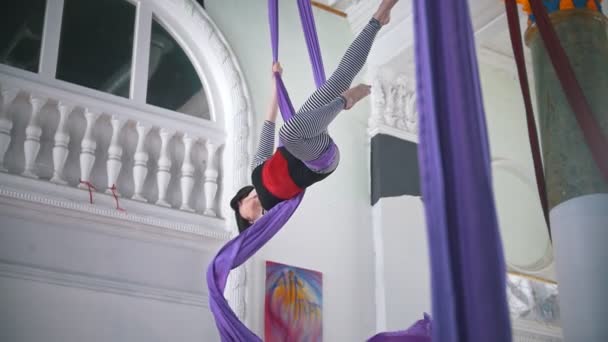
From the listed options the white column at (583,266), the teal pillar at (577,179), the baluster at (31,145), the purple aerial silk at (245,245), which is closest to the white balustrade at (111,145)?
the baluster at (31,145)

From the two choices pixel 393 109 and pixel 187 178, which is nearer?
pixel 187 178

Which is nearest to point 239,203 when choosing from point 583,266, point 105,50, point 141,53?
point 141,53

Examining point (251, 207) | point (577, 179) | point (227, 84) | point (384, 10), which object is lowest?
point (577, 179)

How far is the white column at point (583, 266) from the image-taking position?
115 inches

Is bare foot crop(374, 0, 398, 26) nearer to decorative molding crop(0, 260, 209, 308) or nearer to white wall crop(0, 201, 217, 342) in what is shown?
white wall crop(0, 201, 217, 342)

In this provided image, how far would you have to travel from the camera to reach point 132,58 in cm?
474

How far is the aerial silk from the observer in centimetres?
202

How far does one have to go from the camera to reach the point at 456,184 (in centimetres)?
217

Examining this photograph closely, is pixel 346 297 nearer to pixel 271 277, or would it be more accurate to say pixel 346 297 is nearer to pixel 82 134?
pixel 271 277

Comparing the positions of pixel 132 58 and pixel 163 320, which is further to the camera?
pixel 132 58

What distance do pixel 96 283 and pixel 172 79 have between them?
1466 mm

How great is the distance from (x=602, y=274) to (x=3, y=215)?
291 cm

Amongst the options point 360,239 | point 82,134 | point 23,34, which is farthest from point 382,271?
point 23,34

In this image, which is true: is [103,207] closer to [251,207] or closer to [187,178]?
[187,178]
